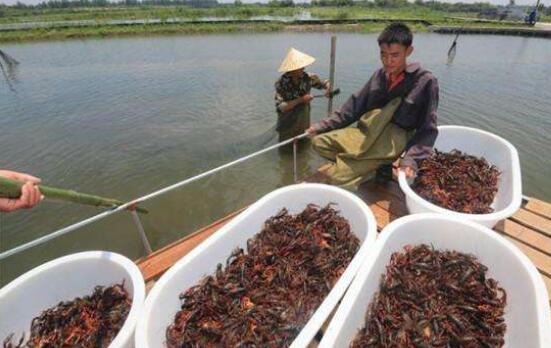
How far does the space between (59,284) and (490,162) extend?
17.3 ft

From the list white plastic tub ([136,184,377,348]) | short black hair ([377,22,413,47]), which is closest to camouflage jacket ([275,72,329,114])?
short black hair ([377,22,413,47])

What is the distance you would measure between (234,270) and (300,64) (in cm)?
390

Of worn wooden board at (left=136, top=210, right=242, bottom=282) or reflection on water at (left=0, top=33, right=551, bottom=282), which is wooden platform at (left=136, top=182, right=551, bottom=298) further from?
reflection on water at (left=0, top=33, right=551, bottom=282)

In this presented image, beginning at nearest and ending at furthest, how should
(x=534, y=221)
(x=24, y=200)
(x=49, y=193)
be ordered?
(x=24, y=200), (x=49, y=193), (x=534, y=221)

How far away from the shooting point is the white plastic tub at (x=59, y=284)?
7.45 feet

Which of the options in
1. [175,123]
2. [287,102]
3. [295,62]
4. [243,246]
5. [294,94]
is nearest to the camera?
[243,246]

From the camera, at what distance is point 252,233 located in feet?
10.0

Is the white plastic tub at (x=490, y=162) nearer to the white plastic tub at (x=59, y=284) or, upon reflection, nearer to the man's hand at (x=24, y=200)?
the white plastic tub at (x=59, y=284)

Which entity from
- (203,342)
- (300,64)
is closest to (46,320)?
(203,342)

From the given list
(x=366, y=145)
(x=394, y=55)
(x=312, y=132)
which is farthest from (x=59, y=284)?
(x=394, y=55)

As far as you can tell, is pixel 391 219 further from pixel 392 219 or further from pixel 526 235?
pixel 526 235

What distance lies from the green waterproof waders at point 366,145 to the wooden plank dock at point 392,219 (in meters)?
0.48

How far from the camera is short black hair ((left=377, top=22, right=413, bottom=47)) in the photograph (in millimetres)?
2975

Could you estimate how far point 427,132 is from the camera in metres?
3.31
